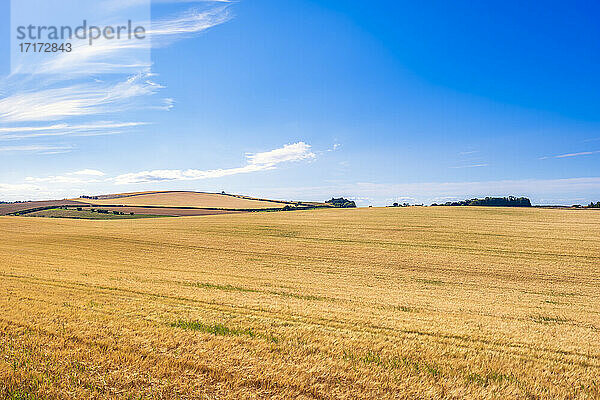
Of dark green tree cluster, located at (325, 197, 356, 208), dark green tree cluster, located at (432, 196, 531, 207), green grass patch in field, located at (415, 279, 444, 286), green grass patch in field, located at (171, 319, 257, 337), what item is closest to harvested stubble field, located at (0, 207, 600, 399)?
green grass patch in field, located at (171, 319, 257, 337)

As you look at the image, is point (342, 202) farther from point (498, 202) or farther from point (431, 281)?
point (431, 281)

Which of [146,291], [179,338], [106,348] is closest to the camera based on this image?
[106,348]

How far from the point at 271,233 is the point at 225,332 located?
40823 mm

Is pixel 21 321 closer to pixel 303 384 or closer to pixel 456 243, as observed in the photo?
pixel 303 384

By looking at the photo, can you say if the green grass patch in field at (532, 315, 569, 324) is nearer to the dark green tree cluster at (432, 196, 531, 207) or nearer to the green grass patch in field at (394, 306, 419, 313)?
the green grass patch in field at (394, 306, 419, 313)

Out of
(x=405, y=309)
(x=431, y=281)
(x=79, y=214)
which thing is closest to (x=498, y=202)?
(x=431, y=281)

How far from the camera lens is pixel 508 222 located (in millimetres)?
55406

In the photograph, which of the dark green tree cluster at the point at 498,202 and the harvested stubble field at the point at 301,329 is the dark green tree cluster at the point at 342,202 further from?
the harvested stubble field at the point at 301,329

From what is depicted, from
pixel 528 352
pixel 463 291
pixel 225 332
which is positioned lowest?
pixel 463 291

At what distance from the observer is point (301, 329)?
9.57 metres

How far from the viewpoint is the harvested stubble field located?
6.24m

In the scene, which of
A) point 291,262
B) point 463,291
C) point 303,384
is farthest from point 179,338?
point 291,262

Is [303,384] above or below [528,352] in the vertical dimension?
above

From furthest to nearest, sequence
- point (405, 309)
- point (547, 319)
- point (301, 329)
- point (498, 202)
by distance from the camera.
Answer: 1. point (498, 202)
2. point (405, 309)
3. point (547, 319)
4. point (301, 329)
